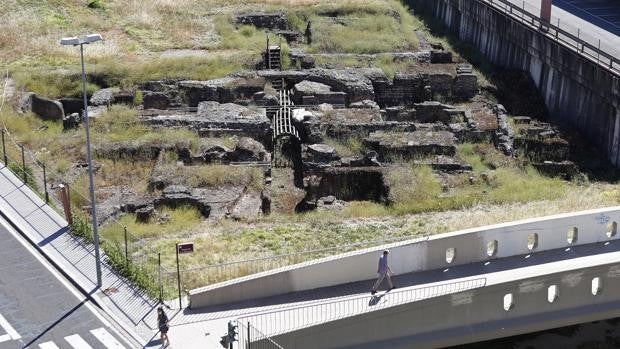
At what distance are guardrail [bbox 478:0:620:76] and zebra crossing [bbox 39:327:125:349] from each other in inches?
979

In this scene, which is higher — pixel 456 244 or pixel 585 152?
→ pixel 456 244

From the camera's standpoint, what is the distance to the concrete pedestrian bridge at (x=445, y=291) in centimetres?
1984

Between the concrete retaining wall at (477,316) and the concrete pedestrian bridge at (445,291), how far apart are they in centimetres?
2

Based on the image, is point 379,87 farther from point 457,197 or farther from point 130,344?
point 130,344

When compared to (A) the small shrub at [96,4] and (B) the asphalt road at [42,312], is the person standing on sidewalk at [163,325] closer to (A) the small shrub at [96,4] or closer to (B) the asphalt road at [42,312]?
(B) the asphalt road at [42,312]

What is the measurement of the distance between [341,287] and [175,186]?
10185mm

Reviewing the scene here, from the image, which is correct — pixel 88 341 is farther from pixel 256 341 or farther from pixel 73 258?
pixel 73 258

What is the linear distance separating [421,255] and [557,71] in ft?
76.0

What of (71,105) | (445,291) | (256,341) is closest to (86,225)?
(256,341)

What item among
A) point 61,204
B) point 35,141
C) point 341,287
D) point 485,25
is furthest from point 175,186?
point 485,25

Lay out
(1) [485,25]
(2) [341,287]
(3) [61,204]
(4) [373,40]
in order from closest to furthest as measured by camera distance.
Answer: (2) [341,287] < (3) [61,204] < (4) [373,40] < (1) [485,25]

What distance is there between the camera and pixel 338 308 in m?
20.1

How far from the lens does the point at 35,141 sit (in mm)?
34344

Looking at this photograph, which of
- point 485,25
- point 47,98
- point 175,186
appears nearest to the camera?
point 175,186
